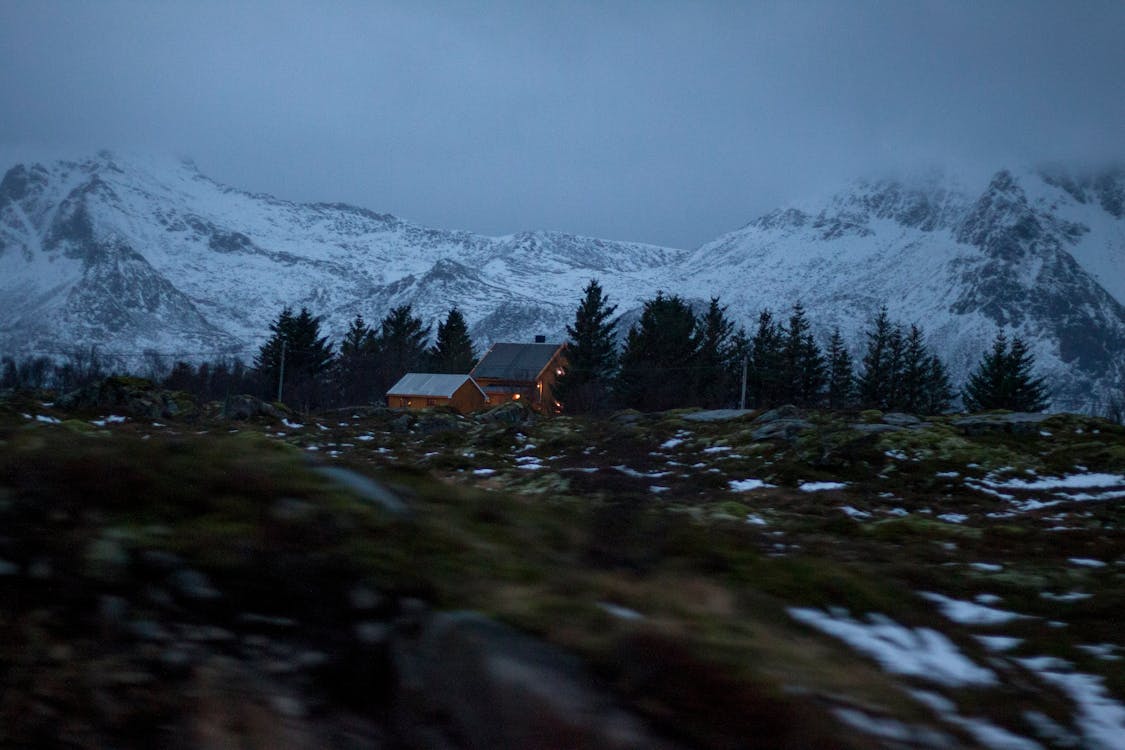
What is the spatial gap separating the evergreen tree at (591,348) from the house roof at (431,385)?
7.31m

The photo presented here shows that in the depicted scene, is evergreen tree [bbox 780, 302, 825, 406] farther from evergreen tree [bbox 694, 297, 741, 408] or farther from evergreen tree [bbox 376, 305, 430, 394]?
evergreen tree [bbox 376, 305, 430, 394]

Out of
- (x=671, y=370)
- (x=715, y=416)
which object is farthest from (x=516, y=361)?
(x=715, y=416)

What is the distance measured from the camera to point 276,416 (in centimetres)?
2692

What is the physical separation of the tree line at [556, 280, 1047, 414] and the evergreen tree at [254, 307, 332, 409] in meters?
20.8

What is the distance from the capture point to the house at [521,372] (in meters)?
58.3

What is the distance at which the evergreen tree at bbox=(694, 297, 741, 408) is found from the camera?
49.9 m

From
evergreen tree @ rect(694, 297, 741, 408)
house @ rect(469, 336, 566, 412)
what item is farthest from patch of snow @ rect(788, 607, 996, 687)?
house @ rect(469, 336, 566, 412)

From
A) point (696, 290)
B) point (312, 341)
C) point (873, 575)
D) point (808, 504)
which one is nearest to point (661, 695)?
point (873, 575)

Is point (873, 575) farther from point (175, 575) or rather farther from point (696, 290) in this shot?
point (696, 290)

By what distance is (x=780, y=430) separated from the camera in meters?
17.8

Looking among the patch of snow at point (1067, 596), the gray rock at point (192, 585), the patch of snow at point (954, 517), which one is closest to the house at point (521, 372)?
the patch of snow at point (954, 517)

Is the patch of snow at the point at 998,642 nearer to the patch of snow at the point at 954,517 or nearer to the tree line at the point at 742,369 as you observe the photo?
the patch of snow at the point at 954,517

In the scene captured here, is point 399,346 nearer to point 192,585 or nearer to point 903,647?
point 192,585

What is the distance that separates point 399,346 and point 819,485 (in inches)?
2522
